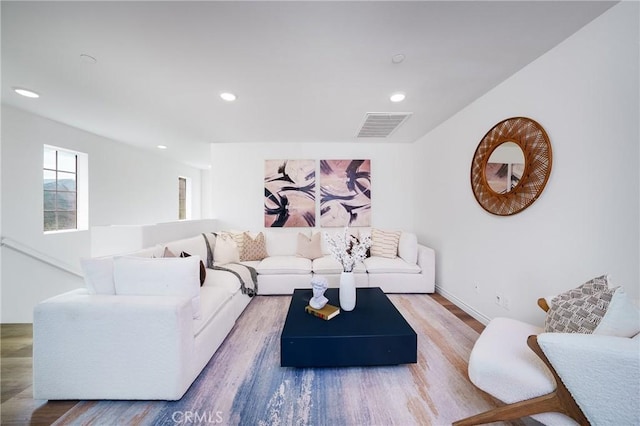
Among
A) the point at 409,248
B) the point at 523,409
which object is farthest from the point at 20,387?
the point at 409,248

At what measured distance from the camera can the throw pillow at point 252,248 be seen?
335cm

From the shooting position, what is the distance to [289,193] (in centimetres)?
388

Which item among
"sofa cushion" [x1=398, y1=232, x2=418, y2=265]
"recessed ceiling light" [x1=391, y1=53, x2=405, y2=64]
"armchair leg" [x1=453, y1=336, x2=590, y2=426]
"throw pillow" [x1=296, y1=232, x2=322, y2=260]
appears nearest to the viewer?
"armchair leg" [x1=453, y1=336, x2=590, y2=426]

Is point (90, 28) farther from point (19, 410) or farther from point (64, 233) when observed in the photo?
point (64, 233)

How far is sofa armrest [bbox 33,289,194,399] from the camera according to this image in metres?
1.36

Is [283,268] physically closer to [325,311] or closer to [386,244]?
[325,311]

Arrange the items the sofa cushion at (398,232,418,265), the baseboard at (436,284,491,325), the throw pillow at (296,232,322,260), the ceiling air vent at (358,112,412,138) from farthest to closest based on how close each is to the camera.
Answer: the throw pillow at (296,232,322,260) → the sofa cushion at (398,232,418,265) → the ceiling air vent at (358,112,412,138) → the baseboard at (436,284,491,325)

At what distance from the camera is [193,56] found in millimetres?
1685

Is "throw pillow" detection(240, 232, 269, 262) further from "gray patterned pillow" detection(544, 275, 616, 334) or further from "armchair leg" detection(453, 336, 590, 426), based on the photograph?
"gray patterned pillow" detection(544, 275, 616, 334)

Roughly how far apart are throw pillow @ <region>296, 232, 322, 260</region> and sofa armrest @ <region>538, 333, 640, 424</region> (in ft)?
8.90

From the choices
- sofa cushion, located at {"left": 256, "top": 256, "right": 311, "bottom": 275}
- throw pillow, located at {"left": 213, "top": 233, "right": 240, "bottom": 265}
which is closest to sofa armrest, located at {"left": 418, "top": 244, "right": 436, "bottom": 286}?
sofa cushion, located at {"left": 256, "top": 256, "right": 311, "bottom": 275}

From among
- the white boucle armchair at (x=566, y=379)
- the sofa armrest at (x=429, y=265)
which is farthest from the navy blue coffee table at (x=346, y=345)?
the sofa armrest at (x=429, y=265)

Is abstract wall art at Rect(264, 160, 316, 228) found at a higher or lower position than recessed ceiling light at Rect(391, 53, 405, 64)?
lower

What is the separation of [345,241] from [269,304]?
4.71ft
